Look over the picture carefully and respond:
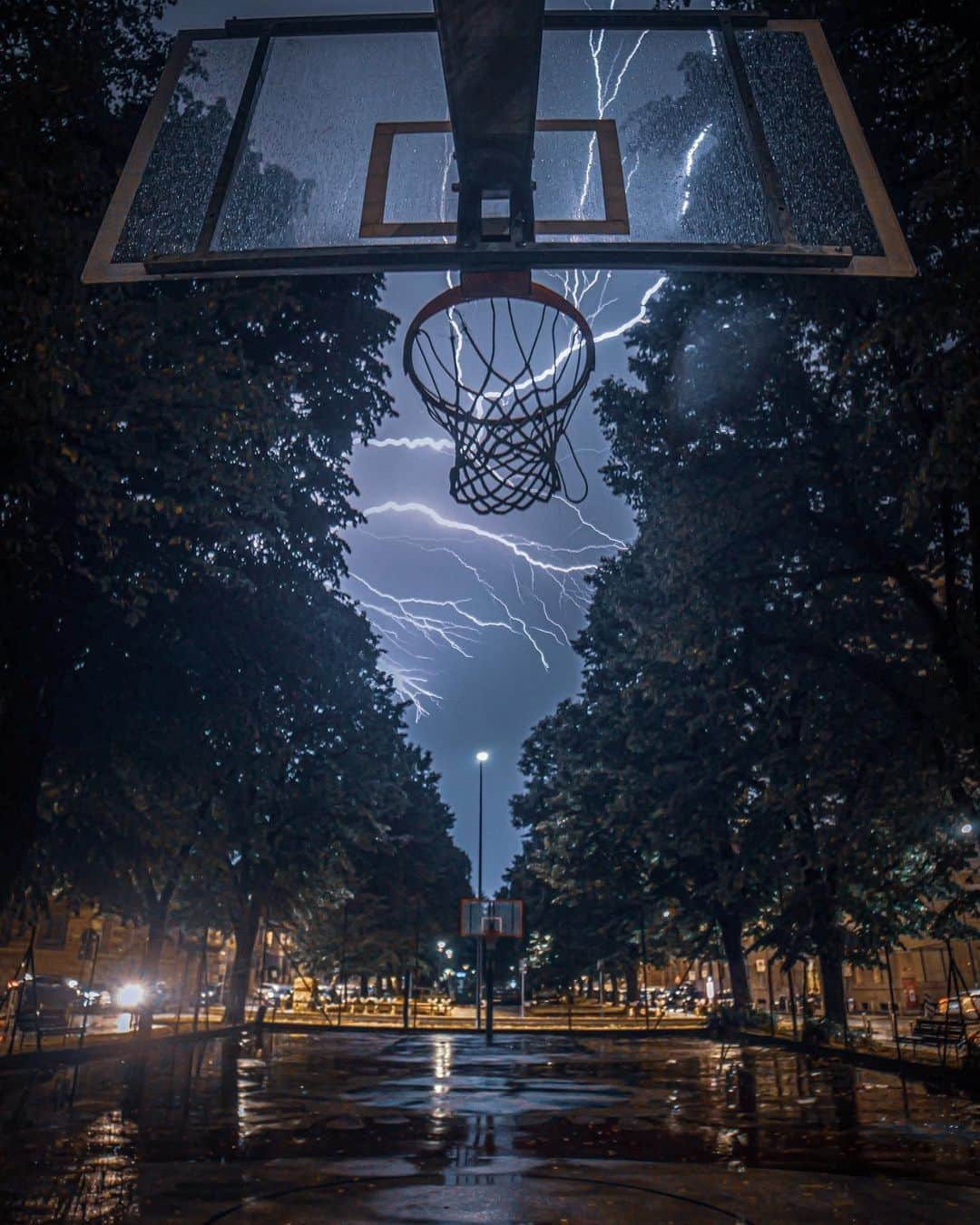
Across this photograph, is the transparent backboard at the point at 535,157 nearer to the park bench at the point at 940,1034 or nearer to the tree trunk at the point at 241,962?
the park bench at the point at 940,1034

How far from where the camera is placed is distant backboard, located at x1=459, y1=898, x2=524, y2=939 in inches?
1353

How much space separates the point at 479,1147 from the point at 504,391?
6.92 m

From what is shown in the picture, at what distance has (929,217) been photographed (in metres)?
13.0

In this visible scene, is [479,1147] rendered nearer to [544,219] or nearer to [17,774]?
[544,219]

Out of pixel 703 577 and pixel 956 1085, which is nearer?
pixel 956 1085

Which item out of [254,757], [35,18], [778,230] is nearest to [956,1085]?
[254,757]

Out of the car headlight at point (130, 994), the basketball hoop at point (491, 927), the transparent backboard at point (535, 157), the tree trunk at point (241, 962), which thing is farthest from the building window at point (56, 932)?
the transparent backboard at point (535, 157)

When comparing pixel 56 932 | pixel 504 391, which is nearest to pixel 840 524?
pixel 504 391

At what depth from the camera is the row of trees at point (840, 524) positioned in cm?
1259

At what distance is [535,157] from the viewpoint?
6.71 m

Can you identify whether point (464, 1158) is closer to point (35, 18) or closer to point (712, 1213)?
→ point (712, 1213)

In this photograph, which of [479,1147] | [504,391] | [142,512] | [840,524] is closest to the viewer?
[504,391]

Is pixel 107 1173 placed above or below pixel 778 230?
below

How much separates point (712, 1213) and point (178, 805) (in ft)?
43.7
